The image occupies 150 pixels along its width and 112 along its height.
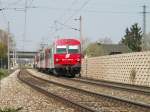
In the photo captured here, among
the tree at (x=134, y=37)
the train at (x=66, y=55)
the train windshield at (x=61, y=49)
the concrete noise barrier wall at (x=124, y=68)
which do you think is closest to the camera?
the concrete noise barrier wall at (x=124, y=68)

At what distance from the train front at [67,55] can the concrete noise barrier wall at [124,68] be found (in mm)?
1971

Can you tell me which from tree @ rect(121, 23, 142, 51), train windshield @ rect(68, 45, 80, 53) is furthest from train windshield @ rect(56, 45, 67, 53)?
tree @ rect(121, 23, 142, 51)

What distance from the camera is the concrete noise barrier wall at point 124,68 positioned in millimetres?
28689

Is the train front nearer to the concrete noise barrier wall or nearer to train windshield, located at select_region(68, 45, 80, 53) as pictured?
train windshield, located at select_region(68, 45, 80, 53)

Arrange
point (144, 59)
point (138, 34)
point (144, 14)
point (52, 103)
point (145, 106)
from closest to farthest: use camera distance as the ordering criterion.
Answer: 1. point (145, 106)
2. point (52, 103)
3. point (144, 59)
4. point (144, 14)
5. point (138, 34)

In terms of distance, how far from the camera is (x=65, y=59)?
4128 centimetres

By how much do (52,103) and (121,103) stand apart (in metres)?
2.56

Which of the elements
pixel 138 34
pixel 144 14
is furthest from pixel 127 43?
pixel 144 14

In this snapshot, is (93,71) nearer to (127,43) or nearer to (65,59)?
(65,59)

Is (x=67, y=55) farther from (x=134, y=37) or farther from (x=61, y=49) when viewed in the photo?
(x=134, y=37)

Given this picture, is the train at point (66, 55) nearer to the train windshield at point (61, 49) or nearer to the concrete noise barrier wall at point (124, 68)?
the train windshield at point (61, 49)

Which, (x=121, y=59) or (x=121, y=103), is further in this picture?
(x=121, y=59)

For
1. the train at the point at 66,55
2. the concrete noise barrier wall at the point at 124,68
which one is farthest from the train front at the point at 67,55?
the concrete noise barrier wall at the point at 124,68

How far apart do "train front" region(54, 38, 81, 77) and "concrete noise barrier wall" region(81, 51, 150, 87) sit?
6.47 ft
